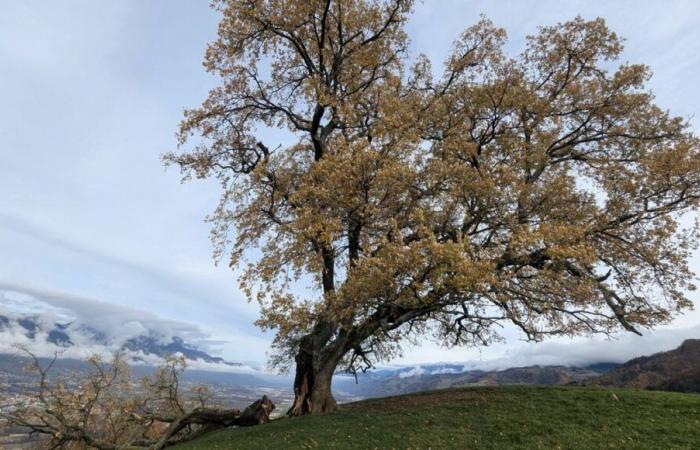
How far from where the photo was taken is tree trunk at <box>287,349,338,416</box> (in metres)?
24.3

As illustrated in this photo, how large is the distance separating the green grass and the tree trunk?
1646 mm

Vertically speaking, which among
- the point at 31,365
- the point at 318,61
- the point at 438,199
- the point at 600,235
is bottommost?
the point at 31,365

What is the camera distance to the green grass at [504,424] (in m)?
15.6

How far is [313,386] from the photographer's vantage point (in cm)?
2484

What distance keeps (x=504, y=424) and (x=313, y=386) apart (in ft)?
36.7

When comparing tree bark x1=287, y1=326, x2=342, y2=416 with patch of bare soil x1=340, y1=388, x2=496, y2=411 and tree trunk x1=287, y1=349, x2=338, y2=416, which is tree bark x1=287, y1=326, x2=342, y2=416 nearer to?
tree trunk x1=287, y1=349, x2=338, y2=416

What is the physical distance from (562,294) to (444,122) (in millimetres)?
11625

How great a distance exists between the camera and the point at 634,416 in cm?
1783

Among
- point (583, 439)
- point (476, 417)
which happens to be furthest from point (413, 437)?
point (583, 439)

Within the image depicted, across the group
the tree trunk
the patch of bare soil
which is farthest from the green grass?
the tree trunk

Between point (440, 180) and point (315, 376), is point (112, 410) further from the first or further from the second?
point (440, 180)

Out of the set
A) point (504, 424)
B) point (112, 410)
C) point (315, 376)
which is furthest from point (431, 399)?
point (112, 410)

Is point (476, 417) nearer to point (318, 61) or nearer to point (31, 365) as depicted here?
point (318, 61)

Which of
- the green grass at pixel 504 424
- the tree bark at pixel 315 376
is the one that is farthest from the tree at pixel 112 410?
the green grass at pixel 504 424
